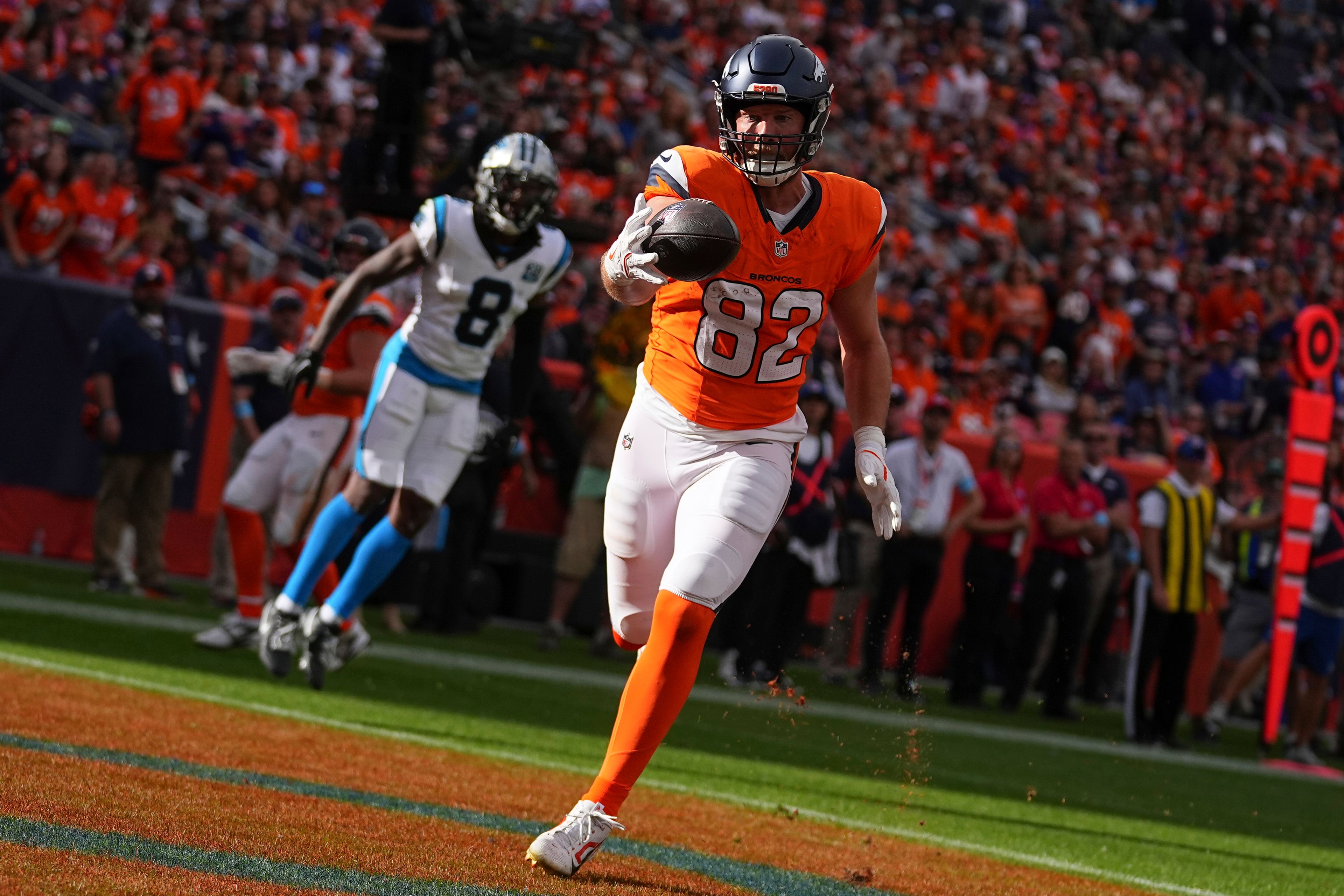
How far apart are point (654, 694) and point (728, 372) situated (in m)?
0.90

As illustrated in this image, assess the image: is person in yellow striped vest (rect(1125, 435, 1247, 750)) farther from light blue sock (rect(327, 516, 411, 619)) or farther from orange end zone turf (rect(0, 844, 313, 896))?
orange end zone turf (rect(0, 844, 313, 896))

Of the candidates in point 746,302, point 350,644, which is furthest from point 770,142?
point 350,644

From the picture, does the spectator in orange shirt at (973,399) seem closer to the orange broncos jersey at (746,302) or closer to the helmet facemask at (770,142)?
the orange broncos jersey at (746,302)

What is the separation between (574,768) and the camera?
607 centimetres

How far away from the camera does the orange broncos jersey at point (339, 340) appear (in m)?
7.93

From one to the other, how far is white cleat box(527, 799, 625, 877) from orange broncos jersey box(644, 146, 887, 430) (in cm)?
109

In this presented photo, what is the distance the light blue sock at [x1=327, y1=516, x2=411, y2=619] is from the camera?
22.4 feet

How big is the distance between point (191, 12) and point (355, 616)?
947 centimetres

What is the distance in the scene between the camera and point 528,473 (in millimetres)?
10805

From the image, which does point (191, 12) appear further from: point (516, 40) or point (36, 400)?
point (36, 400)

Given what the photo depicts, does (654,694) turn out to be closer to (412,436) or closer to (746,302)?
(746,302)

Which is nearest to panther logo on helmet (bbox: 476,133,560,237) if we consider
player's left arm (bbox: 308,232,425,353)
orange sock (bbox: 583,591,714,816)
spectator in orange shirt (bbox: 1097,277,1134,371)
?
player's left arm (bbox: 308,232,425,353)

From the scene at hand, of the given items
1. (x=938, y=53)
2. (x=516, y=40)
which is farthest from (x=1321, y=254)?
(x=516, y=40)

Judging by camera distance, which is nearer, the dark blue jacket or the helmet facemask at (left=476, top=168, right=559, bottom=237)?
the helmet facemask at (left=476, top=168, right=559, bottom=237)
